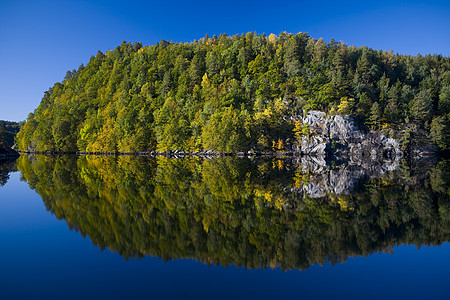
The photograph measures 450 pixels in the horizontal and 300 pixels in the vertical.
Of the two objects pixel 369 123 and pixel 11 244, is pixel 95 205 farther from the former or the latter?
pixel 369 123

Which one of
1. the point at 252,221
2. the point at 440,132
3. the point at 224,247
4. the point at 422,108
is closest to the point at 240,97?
the point at 422,108

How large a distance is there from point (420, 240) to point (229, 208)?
379 inches

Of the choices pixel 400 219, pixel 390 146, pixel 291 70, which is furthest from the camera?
pixel 291 70

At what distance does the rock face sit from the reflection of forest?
204ft

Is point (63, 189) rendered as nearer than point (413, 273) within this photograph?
No

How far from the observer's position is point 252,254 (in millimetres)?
10648

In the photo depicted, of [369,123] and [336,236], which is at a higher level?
[369,123]

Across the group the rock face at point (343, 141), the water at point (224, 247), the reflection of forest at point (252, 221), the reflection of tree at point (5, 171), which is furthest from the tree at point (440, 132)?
the reflection of tree at point (5, 171)

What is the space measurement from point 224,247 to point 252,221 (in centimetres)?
358

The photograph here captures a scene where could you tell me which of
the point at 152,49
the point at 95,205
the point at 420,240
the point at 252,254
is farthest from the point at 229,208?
the point at 152,49

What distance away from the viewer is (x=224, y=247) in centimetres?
1120

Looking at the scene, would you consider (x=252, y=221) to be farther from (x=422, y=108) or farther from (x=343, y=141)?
(x=422, y=108)

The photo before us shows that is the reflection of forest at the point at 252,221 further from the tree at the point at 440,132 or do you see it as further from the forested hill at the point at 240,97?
the tree at the point at 440,132

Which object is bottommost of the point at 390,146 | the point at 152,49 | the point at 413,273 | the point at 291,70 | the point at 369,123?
the point at 413,273
